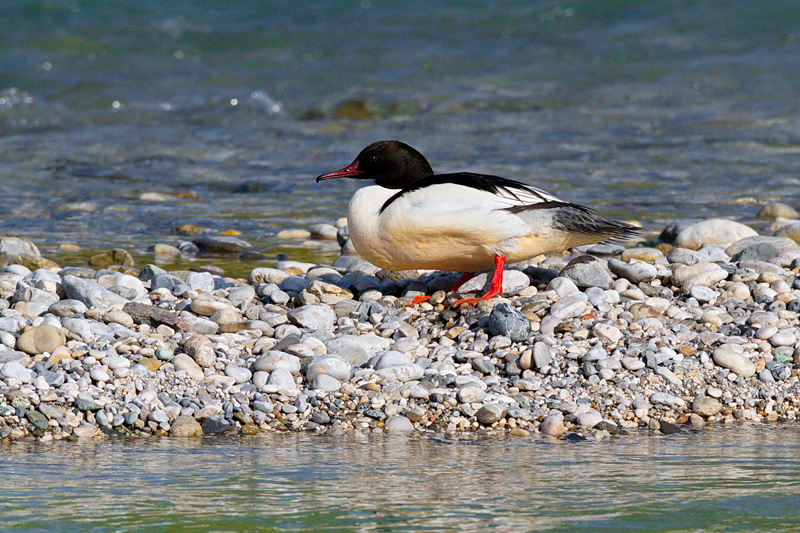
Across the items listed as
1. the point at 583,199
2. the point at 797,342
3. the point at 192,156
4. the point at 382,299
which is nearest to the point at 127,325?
the point at 382,299

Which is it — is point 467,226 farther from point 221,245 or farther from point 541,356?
point 221,245

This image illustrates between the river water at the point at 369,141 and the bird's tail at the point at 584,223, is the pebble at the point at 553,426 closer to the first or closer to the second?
the river water at the point at 369,141

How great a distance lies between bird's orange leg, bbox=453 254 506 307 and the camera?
16.4 ft

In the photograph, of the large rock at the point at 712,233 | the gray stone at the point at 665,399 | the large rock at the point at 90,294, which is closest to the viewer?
the gray stone at the point at 665,399

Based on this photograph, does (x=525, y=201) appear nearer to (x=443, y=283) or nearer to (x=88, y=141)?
(x=443, y=283)

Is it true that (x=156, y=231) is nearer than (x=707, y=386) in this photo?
No

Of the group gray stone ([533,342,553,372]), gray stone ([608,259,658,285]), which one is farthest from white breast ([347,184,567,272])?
gray stone ([533,342,553,372])

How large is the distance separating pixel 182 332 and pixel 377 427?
1.24 meters

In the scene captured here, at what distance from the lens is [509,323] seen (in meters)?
4.55

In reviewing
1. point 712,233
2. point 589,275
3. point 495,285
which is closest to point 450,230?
point 495,285

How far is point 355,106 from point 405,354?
11878 mm

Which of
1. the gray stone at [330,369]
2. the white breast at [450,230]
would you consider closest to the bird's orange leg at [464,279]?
the white breast at [450,230]

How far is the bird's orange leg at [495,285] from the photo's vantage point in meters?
5.01

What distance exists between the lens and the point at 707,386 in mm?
4250
